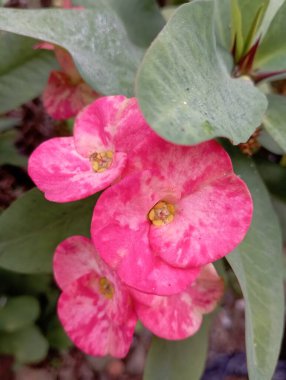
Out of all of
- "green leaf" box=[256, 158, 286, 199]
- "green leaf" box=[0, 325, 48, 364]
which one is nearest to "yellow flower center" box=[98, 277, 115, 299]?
"green leaf" box=[256, 158, 286, 199]

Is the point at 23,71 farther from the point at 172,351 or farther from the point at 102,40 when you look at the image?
the point at 172,351

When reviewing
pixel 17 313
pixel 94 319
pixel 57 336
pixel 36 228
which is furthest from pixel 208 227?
pixel 57 336

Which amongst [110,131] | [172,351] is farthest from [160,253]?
[172,351]

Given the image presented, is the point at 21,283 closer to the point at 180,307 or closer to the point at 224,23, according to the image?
the point at 180,307

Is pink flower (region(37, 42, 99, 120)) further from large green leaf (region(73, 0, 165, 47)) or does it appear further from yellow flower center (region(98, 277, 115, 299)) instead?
yellow flower center (region(98, 277, 115, 299))

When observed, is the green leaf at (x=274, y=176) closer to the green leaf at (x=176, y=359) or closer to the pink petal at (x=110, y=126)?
the green leaf at (x=176, y=359)
